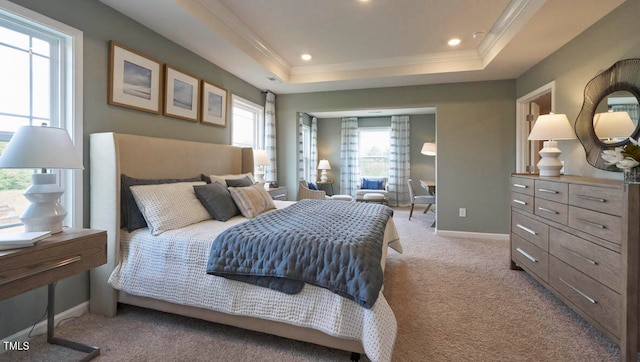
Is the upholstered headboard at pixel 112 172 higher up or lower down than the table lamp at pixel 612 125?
lower down

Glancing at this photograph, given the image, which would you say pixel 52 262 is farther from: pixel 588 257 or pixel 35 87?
pixel 588 257

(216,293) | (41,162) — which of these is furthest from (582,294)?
(41,162)

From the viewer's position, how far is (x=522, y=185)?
2863mm

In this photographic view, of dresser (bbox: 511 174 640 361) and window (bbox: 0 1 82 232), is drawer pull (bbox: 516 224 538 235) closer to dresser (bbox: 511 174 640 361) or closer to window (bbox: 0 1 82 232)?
dresser (bbox: 511 174 640 361)

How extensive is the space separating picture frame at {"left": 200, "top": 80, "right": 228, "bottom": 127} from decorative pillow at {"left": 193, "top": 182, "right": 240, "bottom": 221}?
1.22m

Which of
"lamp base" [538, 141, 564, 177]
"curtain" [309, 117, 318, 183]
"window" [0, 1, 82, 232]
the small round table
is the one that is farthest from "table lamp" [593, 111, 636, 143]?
"curtain" [309, 117, 318, 183]

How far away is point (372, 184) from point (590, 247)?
612 centimetres

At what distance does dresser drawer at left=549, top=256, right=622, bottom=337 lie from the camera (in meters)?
1.68

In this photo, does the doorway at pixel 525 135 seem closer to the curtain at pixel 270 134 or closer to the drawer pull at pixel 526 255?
the drawer pull at pixel 526 255

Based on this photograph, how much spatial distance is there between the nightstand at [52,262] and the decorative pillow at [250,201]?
3.61 ft

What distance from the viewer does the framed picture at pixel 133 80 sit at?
94.3 inches

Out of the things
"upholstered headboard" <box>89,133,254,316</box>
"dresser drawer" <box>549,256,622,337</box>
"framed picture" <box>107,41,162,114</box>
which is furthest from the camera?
"framed picture" <box>107,41,162,114</box>

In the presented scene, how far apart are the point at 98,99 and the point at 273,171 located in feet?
9.60

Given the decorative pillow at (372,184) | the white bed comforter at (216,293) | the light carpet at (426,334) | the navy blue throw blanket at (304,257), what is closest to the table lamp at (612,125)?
the light carpet at (426,334)
